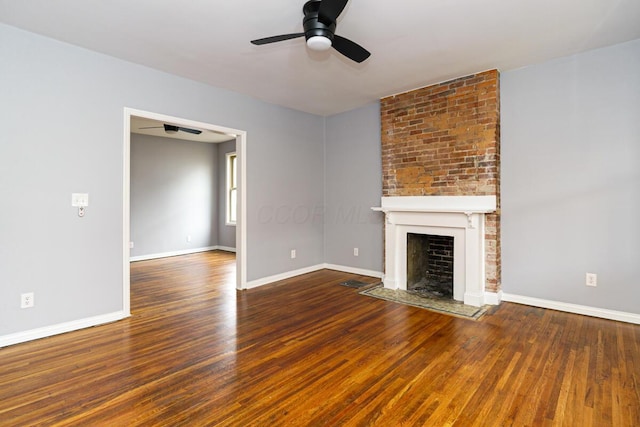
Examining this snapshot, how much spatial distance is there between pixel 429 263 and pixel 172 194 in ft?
18.7

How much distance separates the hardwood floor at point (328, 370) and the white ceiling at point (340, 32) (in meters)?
2.67

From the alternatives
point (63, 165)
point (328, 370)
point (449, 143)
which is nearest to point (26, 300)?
point (63, 165)

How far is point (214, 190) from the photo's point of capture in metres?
7.95

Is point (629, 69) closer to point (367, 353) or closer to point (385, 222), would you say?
point (385, 222)

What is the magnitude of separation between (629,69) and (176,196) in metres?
7.63

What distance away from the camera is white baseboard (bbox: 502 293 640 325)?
121 inches

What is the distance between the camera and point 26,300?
2.75 metres

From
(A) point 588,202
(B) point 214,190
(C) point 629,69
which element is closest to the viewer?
(C) point 629,69

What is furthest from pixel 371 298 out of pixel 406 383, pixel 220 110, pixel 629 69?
pixel 629 69

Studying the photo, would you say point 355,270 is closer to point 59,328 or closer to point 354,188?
point 354,188

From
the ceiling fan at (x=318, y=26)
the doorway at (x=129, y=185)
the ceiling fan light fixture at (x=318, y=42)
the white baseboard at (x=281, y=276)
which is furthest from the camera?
the white baseboard at (x=281, y=276)

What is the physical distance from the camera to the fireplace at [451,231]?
367cm

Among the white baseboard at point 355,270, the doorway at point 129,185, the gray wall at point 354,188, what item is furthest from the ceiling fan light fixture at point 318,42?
the white baseboard at point 355,270

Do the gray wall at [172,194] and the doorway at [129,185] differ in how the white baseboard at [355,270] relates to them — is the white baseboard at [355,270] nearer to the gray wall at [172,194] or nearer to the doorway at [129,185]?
the doorway at [129,185]
